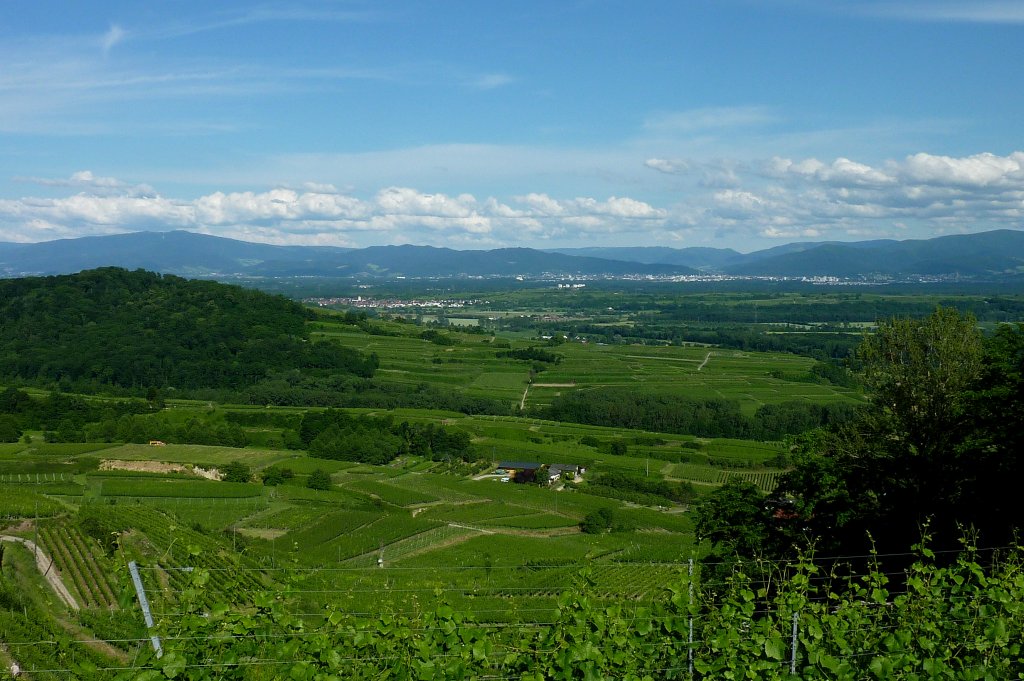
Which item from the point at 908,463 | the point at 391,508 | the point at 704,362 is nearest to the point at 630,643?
the point at 908,463

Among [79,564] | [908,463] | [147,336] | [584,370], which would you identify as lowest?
[584,370]

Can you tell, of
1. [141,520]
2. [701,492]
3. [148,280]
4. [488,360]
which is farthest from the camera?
[148,280]

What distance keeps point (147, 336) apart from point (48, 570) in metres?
61.0

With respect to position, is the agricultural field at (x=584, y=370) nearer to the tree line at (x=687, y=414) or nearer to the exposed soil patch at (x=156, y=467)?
the tree line at (x=687, y=414)

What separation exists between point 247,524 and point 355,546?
5297 mm

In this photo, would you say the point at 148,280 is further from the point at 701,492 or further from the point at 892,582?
the point at 892,582

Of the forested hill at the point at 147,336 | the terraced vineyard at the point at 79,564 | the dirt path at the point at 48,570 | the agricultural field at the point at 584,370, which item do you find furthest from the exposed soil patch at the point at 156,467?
the forested hill at the point at 147,336

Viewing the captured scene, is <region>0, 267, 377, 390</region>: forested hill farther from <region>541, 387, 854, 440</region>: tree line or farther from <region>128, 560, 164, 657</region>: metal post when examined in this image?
<region>128, 560, 164, 657</region>: metal post

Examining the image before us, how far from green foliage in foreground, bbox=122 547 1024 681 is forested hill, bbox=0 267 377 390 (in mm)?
65146

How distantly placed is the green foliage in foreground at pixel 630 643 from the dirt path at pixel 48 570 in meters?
12.5

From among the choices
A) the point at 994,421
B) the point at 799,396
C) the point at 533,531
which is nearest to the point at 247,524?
the point at 533,531

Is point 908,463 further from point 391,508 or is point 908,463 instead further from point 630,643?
point 391,508

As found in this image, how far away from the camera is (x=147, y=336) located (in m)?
73.4

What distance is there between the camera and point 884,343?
730 inches
